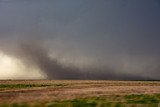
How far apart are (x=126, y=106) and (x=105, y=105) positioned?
2.39 meters

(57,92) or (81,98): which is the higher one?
(57,92)

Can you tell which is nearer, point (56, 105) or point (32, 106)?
point (32, 106)

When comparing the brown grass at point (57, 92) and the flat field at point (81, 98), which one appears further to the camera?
the brown grass at point (57, 92)

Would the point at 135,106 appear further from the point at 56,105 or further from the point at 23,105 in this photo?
the point at 23,105

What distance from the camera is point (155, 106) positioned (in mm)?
39250

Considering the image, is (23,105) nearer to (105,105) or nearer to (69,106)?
(69,106)

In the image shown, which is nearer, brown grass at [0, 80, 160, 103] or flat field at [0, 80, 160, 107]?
flat field at [0, 80, 160, 107]

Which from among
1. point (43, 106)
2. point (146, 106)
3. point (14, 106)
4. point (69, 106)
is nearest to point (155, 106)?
point (146, 106)

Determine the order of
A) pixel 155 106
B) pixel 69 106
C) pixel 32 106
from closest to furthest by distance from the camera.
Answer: pixel 32 106 < pixel 69 106 < pixel 155 106

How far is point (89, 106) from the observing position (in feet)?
129

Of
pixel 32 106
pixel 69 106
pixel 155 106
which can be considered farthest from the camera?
pixel 155 106

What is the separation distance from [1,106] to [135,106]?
570 inches

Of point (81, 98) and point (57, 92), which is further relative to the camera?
point (57, 92)

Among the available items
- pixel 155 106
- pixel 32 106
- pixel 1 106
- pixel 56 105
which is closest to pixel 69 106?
pixel 56 105
